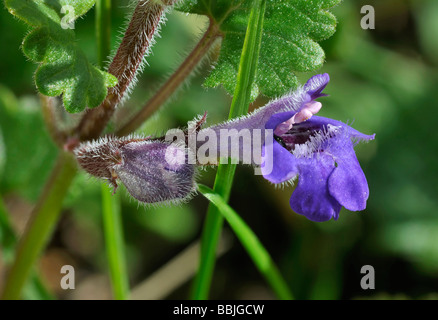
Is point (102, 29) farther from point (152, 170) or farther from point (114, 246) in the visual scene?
point (114, 246)

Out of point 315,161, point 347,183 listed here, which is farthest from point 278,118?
point 347,183

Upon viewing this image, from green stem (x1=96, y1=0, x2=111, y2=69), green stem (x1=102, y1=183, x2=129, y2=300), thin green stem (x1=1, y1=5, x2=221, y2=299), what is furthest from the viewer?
green stem (x1=102, y1=183, x2=129, y2=300)

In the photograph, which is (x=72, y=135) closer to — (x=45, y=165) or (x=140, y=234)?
(x=45, y=165)

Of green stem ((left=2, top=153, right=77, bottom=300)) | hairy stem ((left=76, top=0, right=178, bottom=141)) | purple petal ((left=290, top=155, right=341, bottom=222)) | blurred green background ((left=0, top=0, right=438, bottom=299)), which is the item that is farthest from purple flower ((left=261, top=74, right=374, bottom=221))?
blurred green background ((left=0, top=0, right=438, bottom=299))

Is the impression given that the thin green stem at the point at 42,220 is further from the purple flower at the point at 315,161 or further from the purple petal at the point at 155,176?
the purple flower at the point at 315,161

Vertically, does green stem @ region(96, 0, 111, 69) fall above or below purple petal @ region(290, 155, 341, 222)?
above

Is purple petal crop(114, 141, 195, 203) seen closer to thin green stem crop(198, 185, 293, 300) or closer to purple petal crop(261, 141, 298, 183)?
thin green stem crop(198, 185, 293, 300)
